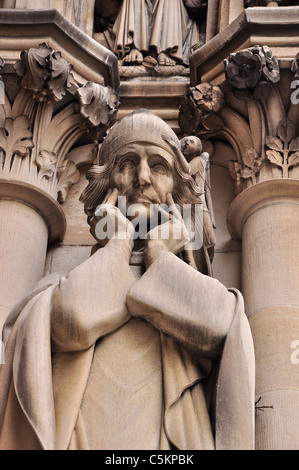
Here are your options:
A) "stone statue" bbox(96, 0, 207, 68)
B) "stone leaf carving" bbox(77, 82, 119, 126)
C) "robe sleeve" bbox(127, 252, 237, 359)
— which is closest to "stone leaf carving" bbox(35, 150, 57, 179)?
"stone leaf carving" bbox(77, 82, 119, 126)

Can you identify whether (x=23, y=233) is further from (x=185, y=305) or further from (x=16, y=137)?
(x=185, y=305)

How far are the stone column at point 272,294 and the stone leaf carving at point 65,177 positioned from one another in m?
0.89

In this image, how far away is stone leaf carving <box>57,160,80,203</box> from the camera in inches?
249

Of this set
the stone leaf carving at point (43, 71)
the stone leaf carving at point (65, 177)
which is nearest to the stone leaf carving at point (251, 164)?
the stone leaf carving at point (65, 177)

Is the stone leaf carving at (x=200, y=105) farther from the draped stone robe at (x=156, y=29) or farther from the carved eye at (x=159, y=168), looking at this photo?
the carved eye at (x=159, y=168)

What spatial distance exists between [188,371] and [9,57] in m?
2.57

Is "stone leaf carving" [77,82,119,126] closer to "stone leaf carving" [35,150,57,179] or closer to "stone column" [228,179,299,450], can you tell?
"stone leaf carving" [35,150,57,179]

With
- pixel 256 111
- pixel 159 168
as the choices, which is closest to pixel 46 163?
pixel 256 111

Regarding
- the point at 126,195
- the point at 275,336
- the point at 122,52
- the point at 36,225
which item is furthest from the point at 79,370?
the point at 122,52

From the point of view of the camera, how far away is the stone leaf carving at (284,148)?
6.07m

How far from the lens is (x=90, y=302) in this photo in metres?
4.45

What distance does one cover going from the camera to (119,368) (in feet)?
14.6

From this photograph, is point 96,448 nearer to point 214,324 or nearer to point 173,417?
point 173,417

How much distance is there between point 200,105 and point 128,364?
223 cm
